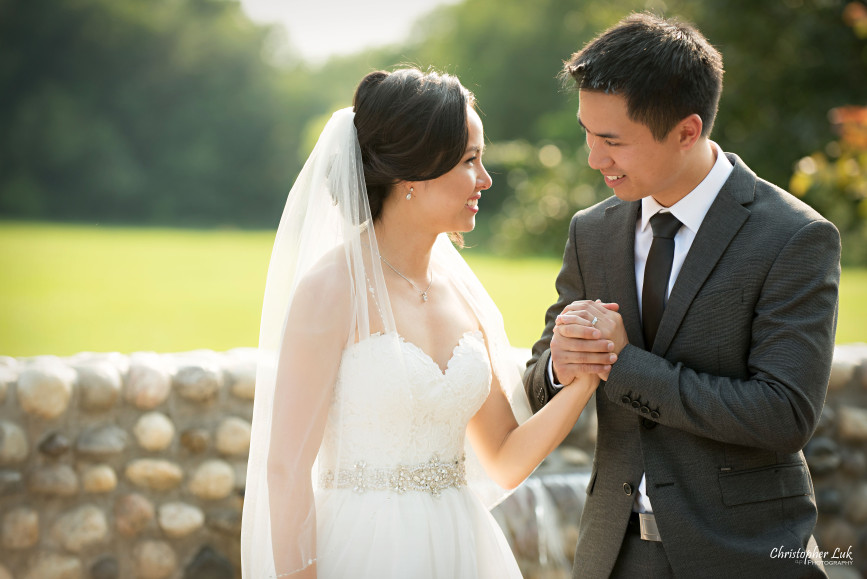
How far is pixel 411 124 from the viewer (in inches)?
97.6

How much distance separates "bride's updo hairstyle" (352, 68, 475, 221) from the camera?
97.7 inches

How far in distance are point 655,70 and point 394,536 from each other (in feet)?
5.10

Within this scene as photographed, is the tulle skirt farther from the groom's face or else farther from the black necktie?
the groom's face

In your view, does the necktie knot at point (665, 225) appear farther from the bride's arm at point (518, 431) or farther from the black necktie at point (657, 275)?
the bride's arm at point (518, 431)

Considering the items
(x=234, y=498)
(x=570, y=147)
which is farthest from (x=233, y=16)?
(x=234, y=498)

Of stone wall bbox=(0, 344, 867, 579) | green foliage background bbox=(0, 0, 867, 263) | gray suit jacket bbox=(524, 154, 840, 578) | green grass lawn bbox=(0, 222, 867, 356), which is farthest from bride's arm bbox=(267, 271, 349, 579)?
green foliage background bbox=(0, 0, 867, 263)

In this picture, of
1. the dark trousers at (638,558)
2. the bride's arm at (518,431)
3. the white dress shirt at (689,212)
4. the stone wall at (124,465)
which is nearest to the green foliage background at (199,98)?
the stone wall at (124,465)

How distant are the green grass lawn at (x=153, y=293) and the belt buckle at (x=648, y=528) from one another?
513 centimetres

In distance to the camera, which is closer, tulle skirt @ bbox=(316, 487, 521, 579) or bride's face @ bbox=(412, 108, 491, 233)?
tulle skirt @ bbox=(316, 487, 521, 579)

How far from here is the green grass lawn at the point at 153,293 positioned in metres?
9.09

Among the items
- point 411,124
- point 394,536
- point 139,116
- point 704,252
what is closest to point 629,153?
point 704,252

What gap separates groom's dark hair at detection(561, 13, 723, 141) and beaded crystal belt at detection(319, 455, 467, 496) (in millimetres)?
1207

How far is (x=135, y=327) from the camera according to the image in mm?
10523

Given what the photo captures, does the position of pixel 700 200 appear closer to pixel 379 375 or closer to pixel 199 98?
pixel 379 375
